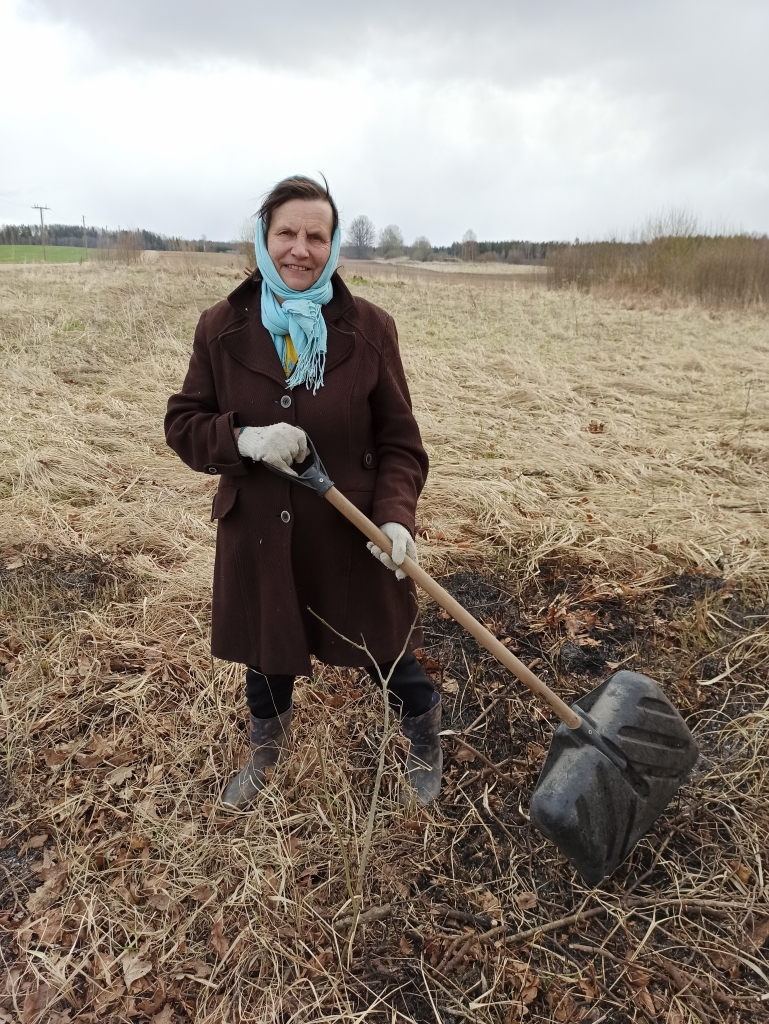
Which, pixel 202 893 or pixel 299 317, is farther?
pixel 202 893

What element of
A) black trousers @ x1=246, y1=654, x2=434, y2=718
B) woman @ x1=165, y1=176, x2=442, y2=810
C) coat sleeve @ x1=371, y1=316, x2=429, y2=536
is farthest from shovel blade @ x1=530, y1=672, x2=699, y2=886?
coat sleeve @ x1=371, y1=316, x2=429, y2=536

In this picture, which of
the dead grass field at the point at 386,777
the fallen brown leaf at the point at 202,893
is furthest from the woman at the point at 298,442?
the fallen brown leaf at the point at 202,893

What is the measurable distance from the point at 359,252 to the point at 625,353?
2710cm

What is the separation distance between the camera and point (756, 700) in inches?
98.6

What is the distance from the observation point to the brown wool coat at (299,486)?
1769 mm

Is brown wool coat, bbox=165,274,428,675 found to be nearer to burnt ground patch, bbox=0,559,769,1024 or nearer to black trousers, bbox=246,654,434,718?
black trousers, bbox=246,654,434,718

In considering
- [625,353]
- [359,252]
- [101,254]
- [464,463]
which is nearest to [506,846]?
[464,463]

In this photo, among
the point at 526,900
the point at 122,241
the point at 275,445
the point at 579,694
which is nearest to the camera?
the point at 275,445

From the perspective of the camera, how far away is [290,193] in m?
1.69

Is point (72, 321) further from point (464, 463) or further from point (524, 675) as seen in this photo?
point (524, 675)

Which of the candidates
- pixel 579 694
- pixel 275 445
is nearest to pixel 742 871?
pixel 579 694

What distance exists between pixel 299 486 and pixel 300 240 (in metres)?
0.64

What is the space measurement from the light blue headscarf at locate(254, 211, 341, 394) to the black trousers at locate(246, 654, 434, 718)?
3.04ft

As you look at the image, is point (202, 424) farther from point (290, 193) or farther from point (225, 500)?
point (290, 193)
